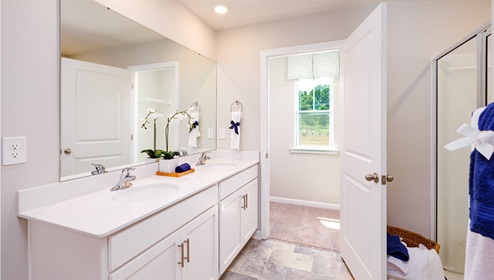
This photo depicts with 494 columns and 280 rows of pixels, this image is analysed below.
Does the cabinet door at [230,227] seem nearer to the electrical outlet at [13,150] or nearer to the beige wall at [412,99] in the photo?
the electrical outlet at [13,150]

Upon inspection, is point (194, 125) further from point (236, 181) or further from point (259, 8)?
point (259, 8)

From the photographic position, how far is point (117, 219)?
2.91 feet

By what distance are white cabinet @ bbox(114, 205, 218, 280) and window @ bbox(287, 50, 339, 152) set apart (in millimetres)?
2274

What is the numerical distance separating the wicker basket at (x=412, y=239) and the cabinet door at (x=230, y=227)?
1.32m

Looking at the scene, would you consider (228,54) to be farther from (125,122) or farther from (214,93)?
(125,122)

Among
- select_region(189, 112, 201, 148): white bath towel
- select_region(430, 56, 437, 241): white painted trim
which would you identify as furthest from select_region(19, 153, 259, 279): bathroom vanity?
select_region(430, 56, 437, 241): white painted trim

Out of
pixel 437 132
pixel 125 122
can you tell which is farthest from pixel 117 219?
pixel 437 132

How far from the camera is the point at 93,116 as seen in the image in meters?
1.32

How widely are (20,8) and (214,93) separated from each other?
1723 millimetres

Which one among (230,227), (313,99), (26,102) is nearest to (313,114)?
(313,99)

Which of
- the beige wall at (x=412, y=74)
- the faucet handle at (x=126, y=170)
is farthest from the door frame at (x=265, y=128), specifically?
the faucet handle at (x=126, y=170)

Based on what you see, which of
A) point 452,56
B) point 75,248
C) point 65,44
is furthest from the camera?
point 452,56

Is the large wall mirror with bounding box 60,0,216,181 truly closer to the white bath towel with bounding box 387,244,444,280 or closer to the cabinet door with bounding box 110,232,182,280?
the cabinet door with bounding box 110,232,182,280

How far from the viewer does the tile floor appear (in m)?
1.79
